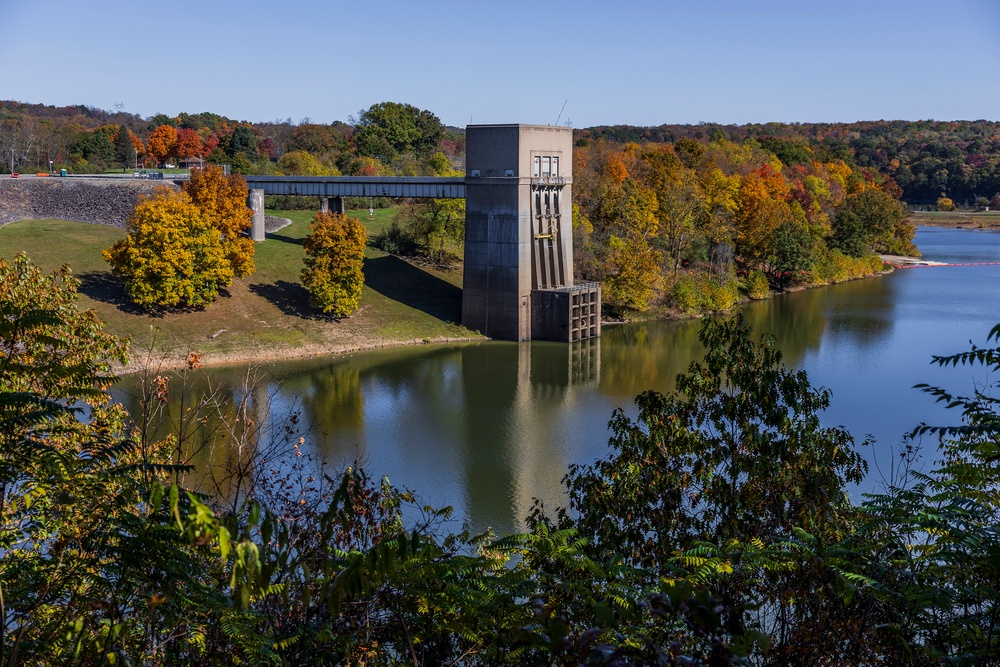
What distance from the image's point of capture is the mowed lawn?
136 feet

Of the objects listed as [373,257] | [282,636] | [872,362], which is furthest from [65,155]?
[282,636]

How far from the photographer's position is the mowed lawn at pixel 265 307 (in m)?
41.6

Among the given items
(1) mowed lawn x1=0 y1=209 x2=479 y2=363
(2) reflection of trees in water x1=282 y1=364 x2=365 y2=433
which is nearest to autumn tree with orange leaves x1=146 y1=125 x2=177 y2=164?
(1) mowed lawn x1=0 y1=209 x2=479 y2=363

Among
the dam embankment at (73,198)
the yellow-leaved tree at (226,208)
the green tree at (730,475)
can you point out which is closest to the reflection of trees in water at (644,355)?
the yellow-leaved tree at (226,208)

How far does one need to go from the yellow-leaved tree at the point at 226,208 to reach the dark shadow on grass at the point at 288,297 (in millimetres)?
1437

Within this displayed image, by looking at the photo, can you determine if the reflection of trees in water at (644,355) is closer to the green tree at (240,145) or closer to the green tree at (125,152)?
the green tree at (240,145)

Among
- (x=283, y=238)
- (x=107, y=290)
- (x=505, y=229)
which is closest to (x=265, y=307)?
(x=107, y=290)

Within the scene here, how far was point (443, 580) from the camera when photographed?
1077 centimetres

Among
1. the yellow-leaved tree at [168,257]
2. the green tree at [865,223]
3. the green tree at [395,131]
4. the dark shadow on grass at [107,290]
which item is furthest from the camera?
the green tree at [395,131]

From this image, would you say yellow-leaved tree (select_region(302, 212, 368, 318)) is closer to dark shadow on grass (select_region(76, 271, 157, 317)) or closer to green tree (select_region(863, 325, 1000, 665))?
dark shadow on grass (select_region(76, 271, 157, 317))

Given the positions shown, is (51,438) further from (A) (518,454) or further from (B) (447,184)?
(B) (447,184)

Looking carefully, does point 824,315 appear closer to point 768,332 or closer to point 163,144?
point 768,332

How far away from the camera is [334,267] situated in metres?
46.0

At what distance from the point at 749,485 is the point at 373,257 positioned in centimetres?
4450
